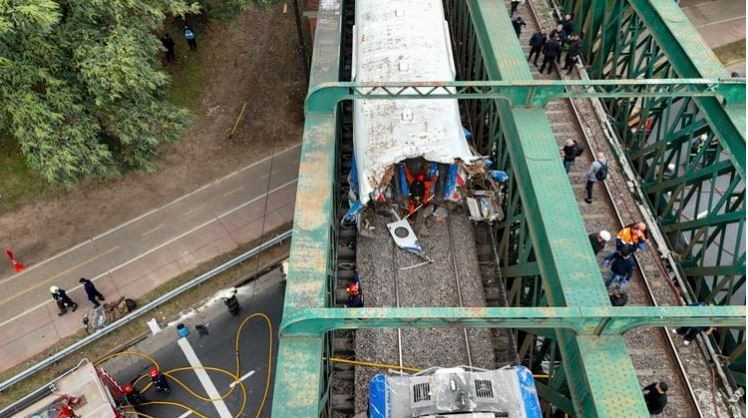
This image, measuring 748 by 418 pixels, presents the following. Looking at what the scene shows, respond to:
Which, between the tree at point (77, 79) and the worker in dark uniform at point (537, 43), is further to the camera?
the worker in dark uniform at point (537, 43)

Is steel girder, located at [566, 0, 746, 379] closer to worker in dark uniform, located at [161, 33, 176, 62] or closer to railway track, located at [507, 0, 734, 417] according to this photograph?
railway track, located at [507, 0, 734, 417]

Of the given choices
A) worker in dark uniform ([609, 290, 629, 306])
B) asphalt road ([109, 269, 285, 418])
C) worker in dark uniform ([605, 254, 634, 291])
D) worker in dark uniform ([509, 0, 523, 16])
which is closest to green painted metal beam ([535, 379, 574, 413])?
worker in dark uniform ([609, 290, 629, 306])

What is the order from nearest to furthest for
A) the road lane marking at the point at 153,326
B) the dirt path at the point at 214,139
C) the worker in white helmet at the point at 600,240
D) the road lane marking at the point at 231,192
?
the worker in white helmet at the point at 600,240
the road lane marking at the point at 153,326
the dirt path at the point at 214,139
the road lane marking at the point at 231,192

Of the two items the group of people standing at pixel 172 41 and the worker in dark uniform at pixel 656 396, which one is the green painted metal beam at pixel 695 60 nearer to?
the worker in dark uniform at pixel 656 396

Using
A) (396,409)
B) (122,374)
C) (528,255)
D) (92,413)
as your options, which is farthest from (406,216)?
(122,374)

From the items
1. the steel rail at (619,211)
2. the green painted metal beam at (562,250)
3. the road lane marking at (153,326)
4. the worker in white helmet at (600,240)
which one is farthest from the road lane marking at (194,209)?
the worker in white helmet at (600,240)

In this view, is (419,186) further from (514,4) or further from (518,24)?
(514,4)
